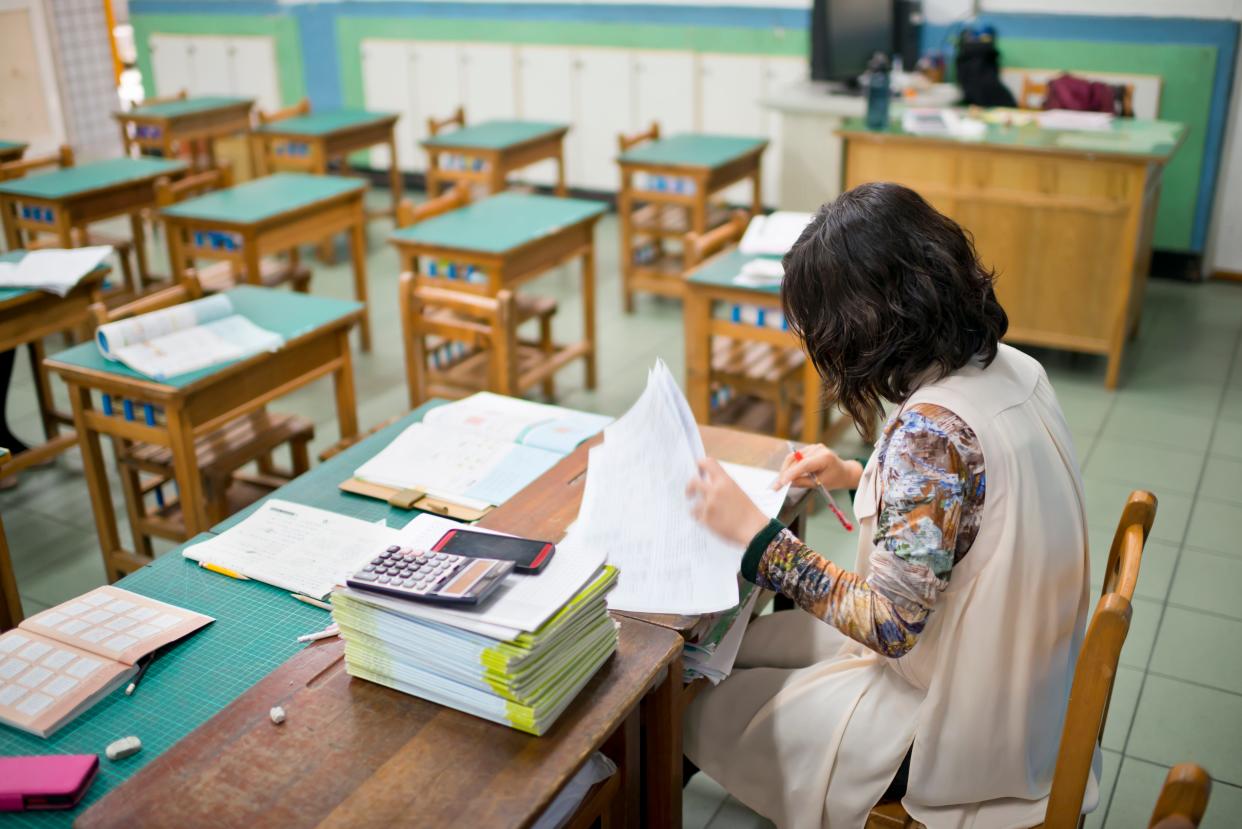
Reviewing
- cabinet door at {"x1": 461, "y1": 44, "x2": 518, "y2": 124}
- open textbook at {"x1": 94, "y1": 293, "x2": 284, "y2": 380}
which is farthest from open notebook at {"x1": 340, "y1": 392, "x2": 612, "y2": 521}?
cabinet door at {"x1": 461, "y1": 44, "x2": 518, "y2": 124}

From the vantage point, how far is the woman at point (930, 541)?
1.36 meters

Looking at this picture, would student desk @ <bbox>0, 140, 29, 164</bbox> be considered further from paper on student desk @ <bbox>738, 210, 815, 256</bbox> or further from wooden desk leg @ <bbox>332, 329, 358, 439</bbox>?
paper on student desk @ <bbox>738, 210, 815, 256</bbox>

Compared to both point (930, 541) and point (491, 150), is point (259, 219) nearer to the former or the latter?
point (491, 150)

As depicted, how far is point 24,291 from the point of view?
127 inches

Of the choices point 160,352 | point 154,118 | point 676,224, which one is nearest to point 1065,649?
point 160,352

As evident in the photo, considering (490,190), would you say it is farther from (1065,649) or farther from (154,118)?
(1065,649)

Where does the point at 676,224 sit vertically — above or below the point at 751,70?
below

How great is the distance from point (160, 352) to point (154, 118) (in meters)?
4.16

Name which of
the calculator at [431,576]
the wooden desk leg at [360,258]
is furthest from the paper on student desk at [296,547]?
the wooden desk leg at [360,258]

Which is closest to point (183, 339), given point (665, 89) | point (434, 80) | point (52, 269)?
point (52, 269)

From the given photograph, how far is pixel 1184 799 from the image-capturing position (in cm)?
101

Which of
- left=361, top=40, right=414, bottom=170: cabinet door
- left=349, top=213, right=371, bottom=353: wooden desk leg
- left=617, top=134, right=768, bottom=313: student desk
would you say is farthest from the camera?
left=361, top=40, right=414, bottom=170: cabinet door

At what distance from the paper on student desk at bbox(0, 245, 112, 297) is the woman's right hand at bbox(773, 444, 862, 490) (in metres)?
2.43

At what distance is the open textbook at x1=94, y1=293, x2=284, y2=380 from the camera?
8.52 ft
